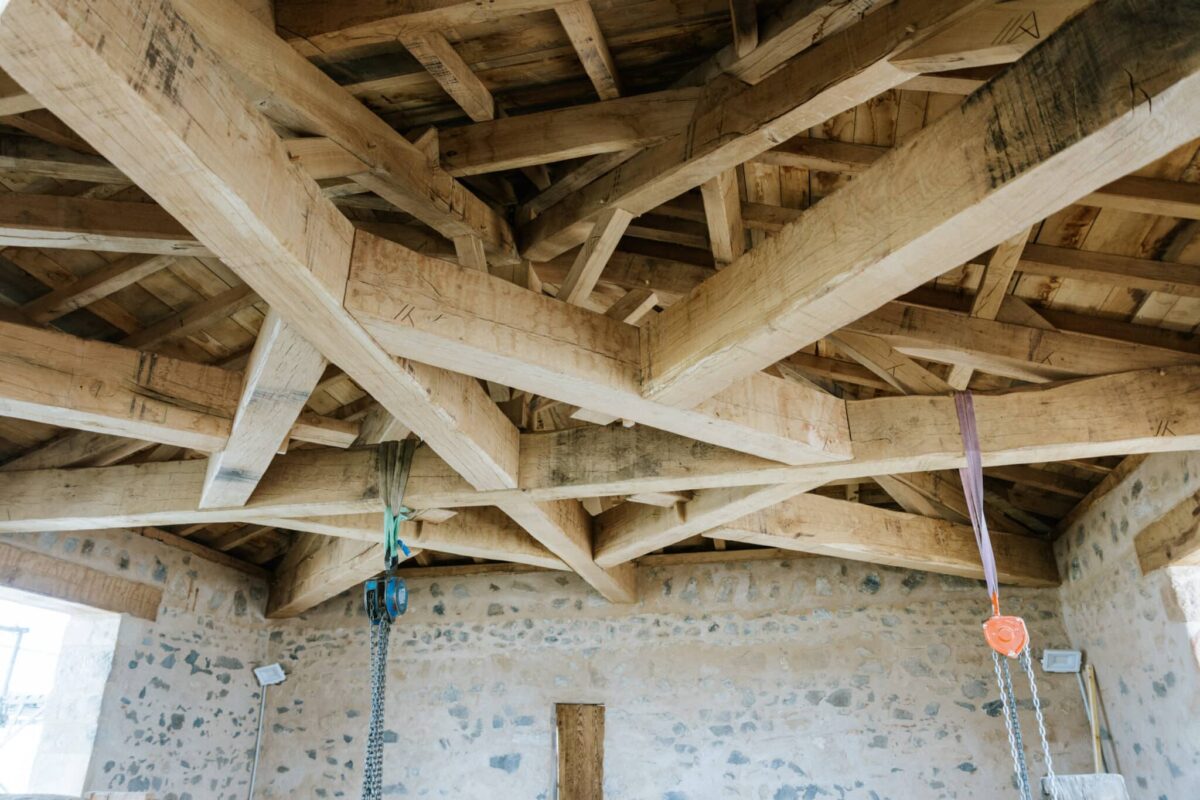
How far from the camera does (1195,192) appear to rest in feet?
8.00

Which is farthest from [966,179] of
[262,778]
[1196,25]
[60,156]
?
[262,778]

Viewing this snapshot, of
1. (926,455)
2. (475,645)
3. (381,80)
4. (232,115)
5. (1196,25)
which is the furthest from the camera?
(475,645)

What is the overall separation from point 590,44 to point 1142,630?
12.0 ft

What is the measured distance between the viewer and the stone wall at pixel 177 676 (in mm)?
4465

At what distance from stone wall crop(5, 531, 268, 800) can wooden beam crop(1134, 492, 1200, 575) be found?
16.6ft

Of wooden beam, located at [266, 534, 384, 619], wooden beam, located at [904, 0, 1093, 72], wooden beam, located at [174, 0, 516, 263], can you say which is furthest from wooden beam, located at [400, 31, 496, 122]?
wooden beam, located at [266, 534, 384, 619]

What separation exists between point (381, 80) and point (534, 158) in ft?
1.52

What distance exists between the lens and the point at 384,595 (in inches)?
115

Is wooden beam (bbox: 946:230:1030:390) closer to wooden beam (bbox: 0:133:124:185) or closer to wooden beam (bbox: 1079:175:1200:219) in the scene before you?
wooden beam (bbox: 1079:175:1200:219)

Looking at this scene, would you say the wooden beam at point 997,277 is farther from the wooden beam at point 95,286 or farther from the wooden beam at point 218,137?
the wooden beam at point 95,286

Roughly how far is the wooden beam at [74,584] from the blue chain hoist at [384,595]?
6.69 feet

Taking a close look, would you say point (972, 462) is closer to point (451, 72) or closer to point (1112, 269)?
point (1112, 269)

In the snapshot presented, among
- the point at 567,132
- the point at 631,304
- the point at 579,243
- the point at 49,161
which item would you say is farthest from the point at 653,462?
the point at 49,161

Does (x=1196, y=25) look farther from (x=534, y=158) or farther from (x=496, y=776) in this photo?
(x=496, y=776)
